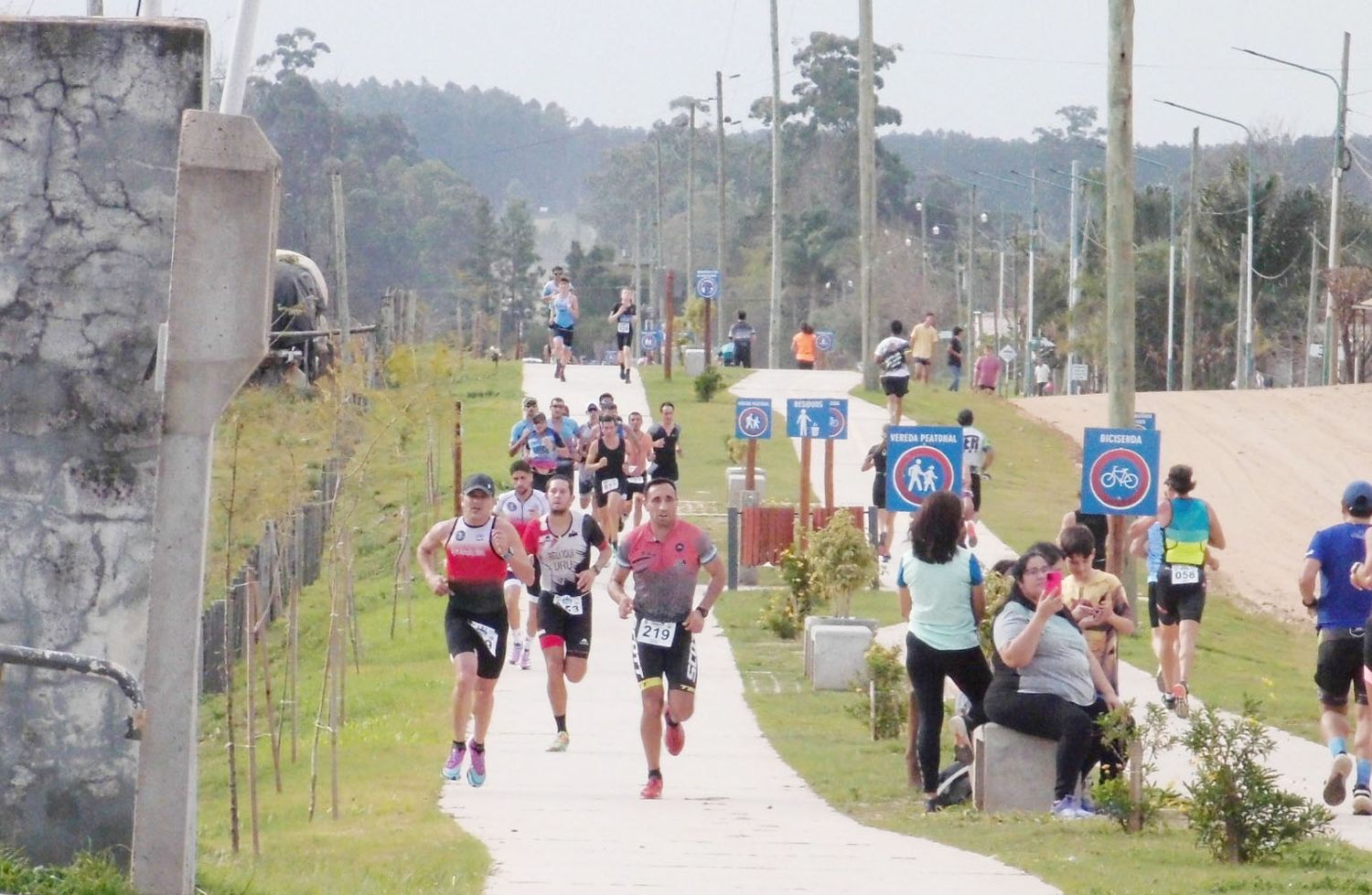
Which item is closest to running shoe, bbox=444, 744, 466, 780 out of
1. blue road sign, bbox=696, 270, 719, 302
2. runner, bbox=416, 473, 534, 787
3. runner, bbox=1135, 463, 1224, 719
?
runner, bbox=416, 473, 534, 787

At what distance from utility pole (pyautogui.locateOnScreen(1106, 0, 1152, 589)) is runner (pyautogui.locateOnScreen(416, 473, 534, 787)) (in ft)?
31.5

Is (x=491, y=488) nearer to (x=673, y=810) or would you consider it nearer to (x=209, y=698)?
(x=673, y=810)

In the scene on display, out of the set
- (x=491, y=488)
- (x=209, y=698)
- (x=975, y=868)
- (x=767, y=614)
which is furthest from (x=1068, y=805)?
(x=209, y=698)

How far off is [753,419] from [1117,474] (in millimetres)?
8584

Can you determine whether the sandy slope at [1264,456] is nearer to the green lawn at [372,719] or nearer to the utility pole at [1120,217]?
the utility pole at [1120,217]

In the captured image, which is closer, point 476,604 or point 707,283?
point 476,604

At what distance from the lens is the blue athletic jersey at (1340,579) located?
39.6ft

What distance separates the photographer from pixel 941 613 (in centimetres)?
1202

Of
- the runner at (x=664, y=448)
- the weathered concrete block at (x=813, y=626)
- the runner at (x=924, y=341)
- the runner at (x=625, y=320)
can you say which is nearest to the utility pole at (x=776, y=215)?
the runner at (x=924, y=341)

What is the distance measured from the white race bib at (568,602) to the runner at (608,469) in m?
8.97

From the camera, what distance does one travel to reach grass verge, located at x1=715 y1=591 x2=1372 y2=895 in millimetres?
9148

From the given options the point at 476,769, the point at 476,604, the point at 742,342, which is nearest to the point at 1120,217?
the point at 476,604

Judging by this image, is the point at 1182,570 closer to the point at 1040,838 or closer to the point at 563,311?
the point at 1040,838

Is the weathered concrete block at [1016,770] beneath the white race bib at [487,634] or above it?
beneath
